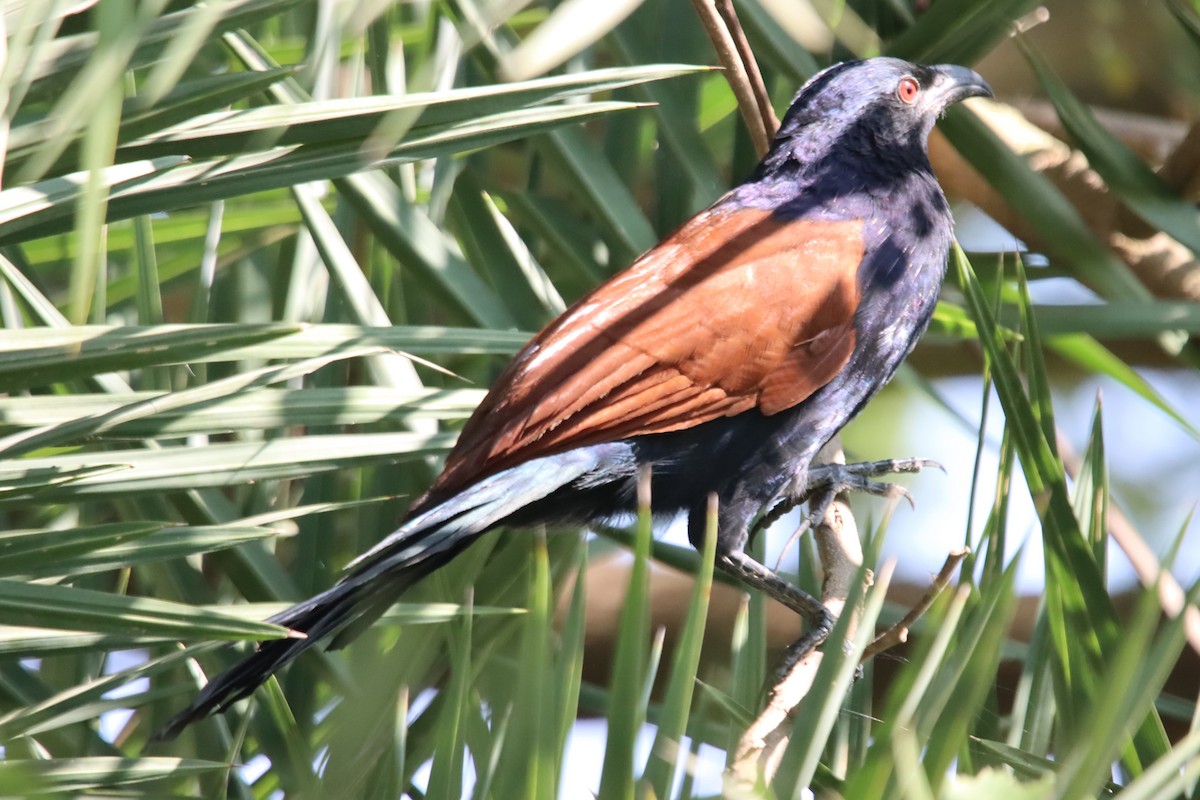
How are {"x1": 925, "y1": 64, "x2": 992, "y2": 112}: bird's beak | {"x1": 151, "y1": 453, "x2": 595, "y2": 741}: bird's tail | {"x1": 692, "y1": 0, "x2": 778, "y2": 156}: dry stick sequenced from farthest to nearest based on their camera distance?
{"x1": 925, "y1": 64, "x2": 992, "y2": 112}: bird's beak → {"x1": 692, "y1": 0, "x2": 778, "y2": 156}: dry stick → {"x1": 151, "y1": 453, "x2": 595, "y2": 741}: bird's tail

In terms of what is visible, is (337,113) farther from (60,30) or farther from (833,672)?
(833,672)

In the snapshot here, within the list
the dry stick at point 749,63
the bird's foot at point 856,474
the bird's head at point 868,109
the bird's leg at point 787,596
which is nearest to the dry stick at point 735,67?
the dry stick at point 749,63

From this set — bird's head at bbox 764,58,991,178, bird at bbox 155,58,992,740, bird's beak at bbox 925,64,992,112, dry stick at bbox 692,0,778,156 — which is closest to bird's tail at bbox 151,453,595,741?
bird at bbox 155,58,992,740

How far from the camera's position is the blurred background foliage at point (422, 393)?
1262mm

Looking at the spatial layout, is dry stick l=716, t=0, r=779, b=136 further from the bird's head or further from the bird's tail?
the bird's tail

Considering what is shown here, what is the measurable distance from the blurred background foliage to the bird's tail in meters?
0.06

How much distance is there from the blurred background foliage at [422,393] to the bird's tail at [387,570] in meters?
0.06

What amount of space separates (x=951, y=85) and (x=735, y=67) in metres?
1.11

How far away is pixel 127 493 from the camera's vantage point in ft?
6.23

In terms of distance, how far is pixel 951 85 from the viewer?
3.36 metres

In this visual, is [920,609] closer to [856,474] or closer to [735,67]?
[735,67]

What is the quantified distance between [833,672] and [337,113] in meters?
1.11

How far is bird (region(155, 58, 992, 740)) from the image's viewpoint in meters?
2.54

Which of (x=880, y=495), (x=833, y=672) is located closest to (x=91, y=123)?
(x=833, y=672)
